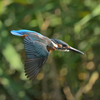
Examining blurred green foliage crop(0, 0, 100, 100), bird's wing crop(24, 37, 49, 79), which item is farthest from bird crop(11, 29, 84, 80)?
blurred green foliage crop(0, 0, 100, 100)

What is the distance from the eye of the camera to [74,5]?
2.21 meters

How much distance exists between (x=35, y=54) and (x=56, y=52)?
1055mm

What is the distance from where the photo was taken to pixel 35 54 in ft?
3.95

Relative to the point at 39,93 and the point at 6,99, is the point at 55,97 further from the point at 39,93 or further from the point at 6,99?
the point at 6,99

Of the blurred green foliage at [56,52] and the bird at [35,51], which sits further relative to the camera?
the blurred green foliage at [56,52]

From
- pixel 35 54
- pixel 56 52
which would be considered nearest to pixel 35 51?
pixel 35 54

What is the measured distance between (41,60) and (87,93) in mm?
1471

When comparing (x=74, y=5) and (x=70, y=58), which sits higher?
(x=74, y=5)

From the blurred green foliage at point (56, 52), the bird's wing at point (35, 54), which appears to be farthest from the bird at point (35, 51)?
the blurred green foliage at point (56, 52)

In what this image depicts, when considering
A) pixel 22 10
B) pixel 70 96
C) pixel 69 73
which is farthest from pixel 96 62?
pixel 22 10

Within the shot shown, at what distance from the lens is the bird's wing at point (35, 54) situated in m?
1.16

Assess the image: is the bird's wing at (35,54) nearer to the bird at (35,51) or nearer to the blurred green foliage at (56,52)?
the bird at (35,51)

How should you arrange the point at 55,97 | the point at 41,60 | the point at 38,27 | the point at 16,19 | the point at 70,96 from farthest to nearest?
the point at 70,96 < the point at 55,97 < the point at 38,27 < the point at 16,19 < the point at 41,60

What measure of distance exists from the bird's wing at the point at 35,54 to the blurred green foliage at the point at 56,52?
A: 626mm
